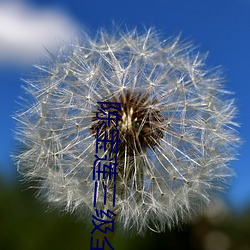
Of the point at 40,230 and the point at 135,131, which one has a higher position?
A: the point at 40,230

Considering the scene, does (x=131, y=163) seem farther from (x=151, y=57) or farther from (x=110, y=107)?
(x=151, y=57)

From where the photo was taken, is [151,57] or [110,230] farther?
[151,57]

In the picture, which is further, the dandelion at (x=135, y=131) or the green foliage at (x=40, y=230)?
the green foliage at (x=40, y=230)

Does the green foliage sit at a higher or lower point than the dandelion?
higher

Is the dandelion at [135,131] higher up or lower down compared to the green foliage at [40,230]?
lower down

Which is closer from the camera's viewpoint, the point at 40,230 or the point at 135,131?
the point at 135,131

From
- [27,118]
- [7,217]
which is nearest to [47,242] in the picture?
[7,217]

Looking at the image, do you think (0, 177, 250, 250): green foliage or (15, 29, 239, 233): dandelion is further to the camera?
(0, 177, 250, 250): green foliage

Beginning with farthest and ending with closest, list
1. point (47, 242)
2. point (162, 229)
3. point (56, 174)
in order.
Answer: point (47, 242) < point (56, 174) < point (162, 229)
